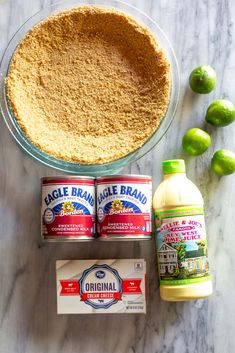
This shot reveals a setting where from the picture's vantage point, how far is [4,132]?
1.24 meters

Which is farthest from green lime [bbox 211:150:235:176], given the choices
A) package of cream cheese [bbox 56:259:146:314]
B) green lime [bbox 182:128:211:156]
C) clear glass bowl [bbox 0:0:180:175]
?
package of cream cheese [bbox 56:259:146:314]

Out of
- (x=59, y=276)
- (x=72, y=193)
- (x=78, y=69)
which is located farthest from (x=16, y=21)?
(x=59, y=276)

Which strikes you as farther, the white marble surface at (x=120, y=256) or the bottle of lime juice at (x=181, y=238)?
the white marble surface at (x=120, y=256)

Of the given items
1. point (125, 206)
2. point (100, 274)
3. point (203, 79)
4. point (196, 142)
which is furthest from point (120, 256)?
point (203, 79)

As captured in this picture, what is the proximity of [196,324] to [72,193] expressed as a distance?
44cm

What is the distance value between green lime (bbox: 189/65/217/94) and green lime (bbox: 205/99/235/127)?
0.04 meters

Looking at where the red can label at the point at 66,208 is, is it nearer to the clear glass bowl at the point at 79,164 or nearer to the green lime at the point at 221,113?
the clear glass bowl at the point at 79,164

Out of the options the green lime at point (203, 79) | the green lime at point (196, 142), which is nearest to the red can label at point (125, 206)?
the green lime at point (196, 142)

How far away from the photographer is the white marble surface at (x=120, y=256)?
122 cm

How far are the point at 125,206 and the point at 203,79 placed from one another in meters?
0.34

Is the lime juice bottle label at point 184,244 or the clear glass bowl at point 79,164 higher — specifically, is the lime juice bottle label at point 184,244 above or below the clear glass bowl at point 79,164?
below

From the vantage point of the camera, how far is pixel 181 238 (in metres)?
1.11

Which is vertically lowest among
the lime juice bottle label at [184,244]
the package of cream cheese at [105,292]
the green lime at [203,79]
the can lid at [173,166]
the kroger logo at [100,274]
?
the package of cream cheese at [105,292]

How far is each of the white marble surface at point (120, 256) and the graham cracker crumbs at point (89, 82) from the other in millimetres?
80
